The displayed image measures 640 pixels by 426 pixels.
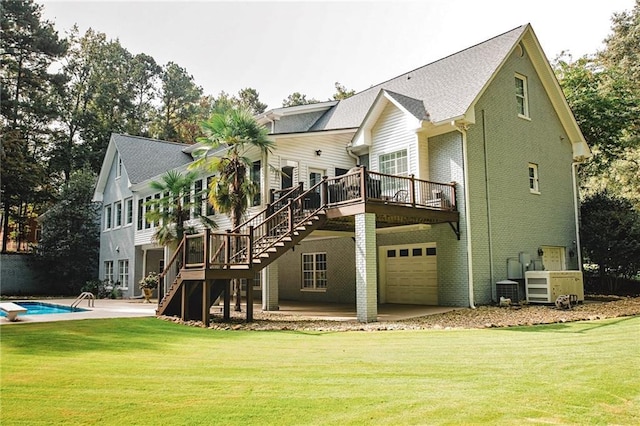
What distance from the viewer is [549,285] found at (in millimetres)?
15391

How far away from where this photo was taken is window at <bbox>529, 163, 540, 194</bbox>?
1839cm

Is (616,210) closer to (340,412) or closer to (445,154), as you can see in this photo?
(445,154)

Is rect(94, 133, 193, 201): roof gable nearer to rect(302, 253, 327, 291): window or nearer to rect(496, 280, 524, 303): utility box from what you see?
rect(302, 253, 327, 291): window

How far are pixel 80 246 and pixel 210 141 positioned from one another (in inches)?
743

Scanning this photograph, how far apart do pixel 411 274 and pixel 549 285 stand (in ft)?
14.3

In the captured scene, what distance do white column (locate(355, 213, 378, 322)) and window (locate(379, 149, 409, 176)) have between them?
4213 mm

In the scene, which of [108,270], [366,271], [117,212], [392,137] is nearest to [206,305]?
[366,271]

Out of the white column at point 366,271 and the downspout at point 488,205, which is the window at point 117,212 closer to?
the white column at point 366,271

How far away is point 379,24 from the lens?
13.2 m

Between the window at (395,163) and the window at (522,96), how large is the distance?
4997 millimetres

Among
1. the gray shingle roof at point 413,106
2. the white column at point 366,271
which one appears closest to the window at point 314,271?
the gray shingle roof at point 413,106

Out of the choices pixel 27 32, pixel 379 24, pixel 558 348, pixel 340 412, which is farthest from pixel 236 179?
pixel 27 32

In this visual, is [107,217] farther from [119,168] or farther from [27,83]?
[27,83]

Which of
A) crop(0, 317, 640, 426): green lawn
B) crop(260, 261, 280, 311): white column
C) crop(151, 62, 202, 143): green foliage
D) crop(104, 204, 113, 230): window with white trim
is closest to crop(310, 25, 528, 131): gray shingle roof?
crop(260, 261, 280, 311): white column
